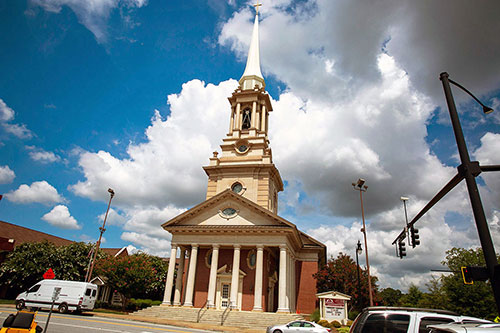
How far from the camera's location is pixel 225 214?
1252 inches

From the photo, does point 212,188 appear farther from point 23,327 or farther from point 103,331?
point 23,327

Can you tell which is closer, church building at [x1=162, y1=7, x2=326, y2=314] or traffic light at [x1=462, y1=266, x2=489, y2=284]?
Answer: traffic light at [x1=462, y1=266, x2=489, y2=284]

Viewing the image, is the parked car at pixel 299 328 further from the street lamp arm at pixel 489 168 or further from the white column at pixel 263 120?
the white column at pixel 263 120

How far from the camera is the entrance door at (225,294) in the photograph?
30.6 meters

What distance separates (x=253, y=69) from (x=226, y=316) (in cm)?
3598

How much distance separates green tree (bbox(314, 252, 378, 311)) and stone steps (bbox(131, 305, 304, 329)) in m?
11.5

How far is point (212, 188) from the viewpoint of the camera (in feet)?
132

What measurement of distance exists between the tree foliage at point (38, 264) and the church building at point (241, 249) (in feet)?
51.3

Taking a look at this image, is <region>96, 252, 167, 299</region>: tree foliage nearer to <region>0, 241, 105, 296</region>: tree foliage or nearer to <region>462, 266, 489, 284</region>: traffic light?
<region>0, 241, 105, 296</region>: tree foliage

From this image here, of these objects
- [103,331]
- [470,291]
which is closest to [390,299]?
[470,291]

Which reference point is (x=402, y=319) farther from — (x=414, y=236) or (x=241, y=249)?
(x=241, y=249)

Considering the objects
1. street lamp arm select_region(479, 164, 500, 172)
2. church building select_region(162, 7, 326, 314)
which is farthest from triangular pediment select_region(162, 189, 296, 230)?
street lamp arm select_region(479, 164, 500, 172)

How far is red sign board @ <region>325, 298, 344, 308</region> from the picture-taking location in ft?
87.2

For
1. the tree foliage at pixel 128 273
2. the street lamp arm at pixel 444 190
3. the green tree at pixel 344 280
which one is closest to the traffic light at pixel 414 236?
the street lamp arm at pixel 444 190
